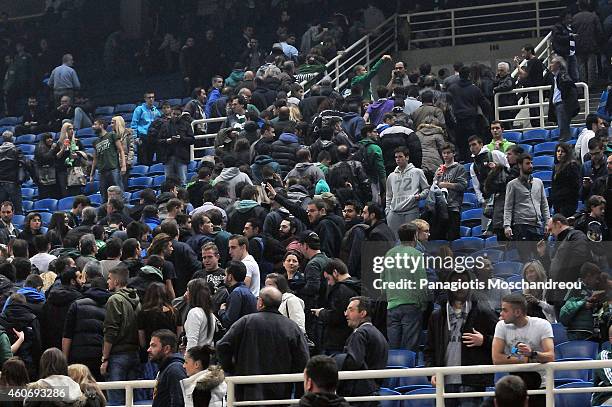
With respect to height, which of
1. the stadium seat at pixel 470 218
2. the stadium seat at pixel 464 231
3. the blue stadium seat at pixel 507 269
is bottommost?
the blue stadium seat at pixel 507 269

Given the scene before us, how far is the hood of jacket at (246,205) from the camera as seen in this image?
14.8m

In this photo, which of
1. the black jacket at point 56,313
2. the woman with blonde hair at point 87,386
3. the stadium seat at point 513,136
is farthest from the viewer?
the stadium seat at point 513,136

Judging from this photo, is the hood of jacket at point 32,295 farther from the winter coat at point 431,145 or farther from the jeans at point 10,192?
the jeans at point 10,192

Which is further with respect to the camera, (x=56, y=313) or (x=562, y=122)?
(x=562, y=122)

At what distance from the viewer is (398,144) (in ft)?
55.5

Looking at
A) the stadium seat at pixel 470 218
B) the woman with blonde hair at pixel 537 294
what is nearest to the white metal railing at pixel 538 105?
the stadium seat at pixel 470 218

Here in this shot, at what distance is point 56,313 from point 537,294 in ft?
12.5

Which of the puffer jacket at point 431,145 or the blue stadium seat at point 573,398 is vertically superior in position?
the puffer jacket at point 431,145

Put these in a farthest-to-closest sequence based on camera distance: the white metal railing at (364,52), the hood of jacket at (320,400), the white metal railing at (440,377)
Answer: the white metal railing at (364,52), the white metal railing at (440,377), the hood of jacket at (320,400)

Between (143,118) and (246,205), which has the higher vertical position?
(143,118)

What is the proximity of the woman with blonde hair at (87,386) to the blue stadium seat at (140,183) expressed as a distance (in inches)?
420

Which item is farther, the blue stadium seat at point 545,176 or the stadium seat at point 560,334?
the blue stadium seat at point 545,176

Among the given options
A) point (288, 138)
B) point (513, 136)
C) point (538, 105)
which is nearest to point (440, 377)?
point (288, 138)

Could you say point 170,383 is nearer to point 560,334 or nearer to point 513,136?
point 560,334
